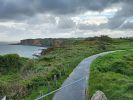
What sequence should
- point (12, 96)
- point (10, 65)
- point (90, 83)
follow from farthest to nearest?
point (10, 65)
point (90, 83)
point (12, 96)

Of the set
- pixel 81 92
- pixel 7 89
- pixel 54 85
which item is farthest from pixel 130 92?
pixel 7 89

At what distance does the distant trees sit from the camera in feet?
236

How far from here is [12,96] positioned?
28438mm

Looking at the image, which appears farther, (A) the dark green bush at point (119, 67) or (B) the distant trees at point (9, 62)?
(B) the distant trees at point (9, 62)

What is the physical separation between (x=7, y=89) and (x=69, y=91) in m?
5.97

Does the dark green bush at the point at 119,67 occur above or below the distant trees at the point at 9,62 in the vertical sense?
above

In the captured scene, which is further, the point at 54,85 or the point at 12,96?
the point at 54,85

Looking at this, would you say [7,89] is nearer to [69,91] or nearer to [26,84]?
[26,84]

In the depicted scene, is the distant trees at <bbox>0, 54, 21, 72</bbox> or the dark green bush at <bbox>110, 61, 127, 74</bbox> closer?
the dark green bush at <bbox>110, 61, 127, 74</bbox>

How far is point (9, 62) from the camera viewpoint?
73250 millimetres

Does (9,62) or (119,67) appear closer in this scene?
(119,67)

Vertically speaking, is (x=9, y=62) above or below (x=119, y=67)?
below

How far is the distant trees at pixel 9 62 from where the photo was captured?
2832 inches

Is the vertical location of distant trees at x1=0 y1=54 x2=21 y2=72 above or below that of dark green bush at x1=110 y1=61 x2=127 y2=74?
below
